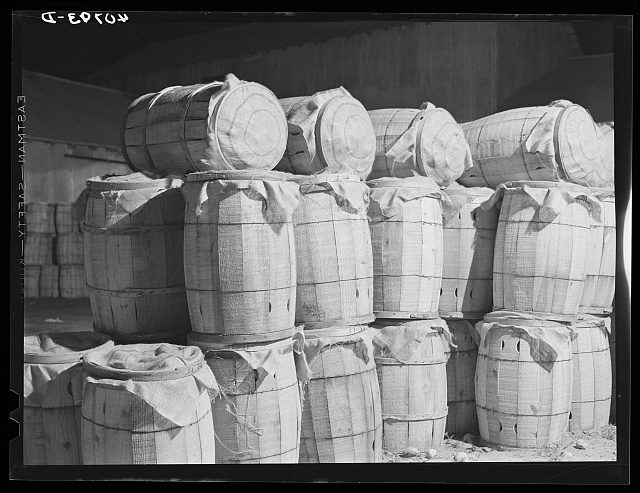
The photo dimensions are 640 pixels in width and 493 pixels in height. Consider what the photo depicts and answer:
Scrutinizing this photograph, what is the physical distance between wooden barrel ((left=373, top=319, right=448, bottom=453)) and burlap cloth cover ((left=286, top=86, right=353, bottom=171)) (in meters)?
1.29

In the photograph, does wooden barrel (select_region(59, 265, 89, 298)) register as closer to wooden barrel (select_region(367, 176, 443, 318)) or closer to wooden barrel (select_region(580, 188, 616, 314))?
wooden barrel (select_region(367, 176, 443, 318))

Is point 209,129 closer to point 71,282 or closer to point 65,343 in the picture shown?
point 65,343

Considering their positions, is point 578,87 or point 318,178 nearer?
point 318,178

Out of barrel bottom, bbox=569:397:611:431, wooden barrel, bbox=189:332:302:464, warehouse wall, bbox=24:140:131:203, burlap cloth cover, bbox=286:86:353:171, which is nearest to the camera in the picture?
wooden barrel, bbox=189:332:302:464

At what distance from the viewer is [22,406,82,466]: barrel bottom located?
4.16 meters

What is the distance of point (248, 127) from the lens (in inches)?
175

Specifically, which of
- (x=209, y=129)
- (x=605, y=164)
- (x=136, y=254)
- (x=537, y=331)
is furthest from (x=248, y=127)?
(x=605, y=164)

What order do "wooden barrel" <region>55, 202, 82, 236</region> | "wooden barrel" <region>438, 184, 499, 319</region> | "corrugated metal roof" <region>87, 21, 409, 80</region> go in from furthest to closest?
"wooden barrel" <region>55, 202, 82, 236</region>
"corrugated metal roof" <region>87, 21, 409, 80</region>
"wooden barrel" <region>438, 184, 499, 319</region>

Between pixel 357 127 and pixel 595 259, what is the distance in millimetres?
2252

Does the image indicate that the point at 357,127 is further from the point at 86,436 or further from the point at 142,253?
the point at 86,436

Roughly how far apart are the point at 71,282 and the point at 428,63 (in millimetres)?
6151

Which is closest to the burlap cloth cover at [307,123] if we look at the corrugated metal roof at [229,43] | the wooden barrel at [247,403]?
the wooden barrel at [247,403]

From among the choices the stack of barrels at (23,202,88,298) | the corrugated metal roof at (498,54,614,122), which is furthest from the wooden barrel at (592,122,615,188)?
the stack of barrels at (23,202,88,298)

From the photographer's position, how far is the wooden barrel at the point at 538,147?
5.46 m
